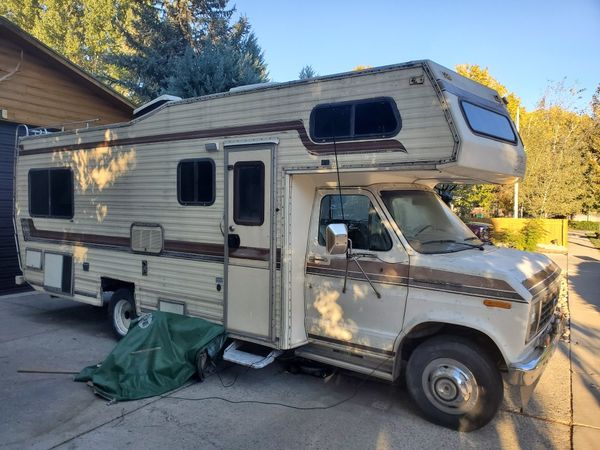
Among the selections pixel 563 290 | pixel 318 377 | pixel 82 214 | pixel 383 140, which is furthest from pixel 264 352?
pixel 563 290

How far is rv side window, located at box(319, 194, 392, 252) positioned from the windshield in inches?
7.1

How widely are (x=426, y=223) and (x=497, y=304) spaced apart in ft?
3.85

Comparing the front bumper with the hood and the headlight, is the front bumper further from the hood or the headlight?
the hood

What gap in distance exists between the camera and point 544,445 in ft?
13.4

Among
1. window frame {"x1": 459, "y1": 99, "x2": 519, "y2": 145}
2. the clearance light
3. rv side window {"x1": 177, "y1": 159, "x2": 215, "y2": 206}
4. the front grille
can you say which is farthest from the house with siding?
the front grille

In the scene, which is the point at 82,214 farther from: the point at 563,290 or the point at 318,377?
the point at 563,290

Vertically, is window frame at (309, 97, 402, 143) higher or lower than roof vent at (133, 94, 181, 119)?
lower

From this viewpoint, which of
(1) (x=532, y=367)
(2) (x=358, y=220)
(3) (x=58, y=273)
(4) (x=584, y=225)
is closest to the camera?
(1) (x=532, y=367)

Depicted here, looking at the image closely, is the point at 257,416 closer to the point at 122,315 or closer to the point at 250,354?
the point at 250,354

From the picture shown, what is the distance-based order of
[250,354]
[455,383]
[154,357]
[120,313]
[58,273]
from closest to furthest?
[455,383], [154,357], [250,354], [120,313], [58,273]

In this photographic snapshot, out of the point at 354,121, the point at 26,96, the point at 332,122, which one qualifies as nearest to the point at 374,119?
the point at 354,121

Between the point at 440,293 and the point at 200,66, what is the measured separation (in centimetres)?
1143

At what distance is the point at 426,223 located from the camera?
493 cm

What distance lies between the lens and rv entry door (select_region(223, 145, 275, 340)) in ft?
16.9
